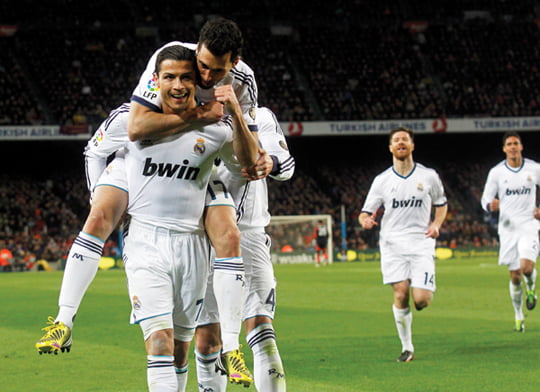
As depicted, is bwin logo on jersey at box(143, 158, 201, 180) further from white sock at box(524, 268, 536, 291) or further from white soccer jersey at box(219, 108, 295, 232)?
white sock at box(524, 268, 536, 291)

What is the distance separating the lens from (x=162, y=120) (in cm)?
468

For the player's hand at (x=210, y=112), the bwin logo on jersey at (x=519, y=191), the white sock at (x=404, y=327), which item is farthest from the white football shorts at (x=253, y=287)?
the bwin logo on jersey at (x=519, y=191)

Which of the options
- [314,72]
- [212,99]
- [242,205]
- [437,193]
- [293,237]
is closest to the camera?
[212,99]

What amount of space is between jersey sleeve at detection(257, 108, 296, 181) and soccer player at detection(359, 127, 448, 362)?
150 inches

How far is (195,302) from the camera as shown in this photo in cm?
493

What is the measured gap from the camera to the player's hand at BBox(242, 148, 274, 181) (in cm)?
501

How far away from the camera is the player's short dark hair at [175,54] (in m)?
4.61

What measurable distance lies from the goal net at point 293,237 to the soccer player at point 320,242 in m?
1.15

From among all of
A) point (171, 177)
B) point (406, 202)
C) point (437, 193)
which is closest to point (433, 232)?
point (406, 202)

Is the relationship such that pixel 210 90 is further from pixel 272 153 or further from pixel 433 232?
pixel 433 232

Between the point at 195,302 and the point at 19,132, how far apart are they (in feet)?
103

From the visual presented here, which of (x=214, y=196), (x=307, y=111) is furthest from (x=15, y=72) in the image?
(x=214, y=196)

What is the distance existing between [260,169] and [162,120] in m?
0.68

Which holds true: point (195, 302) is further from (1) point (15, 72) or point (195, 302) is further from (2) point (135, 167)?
(1) point (15, 72)
